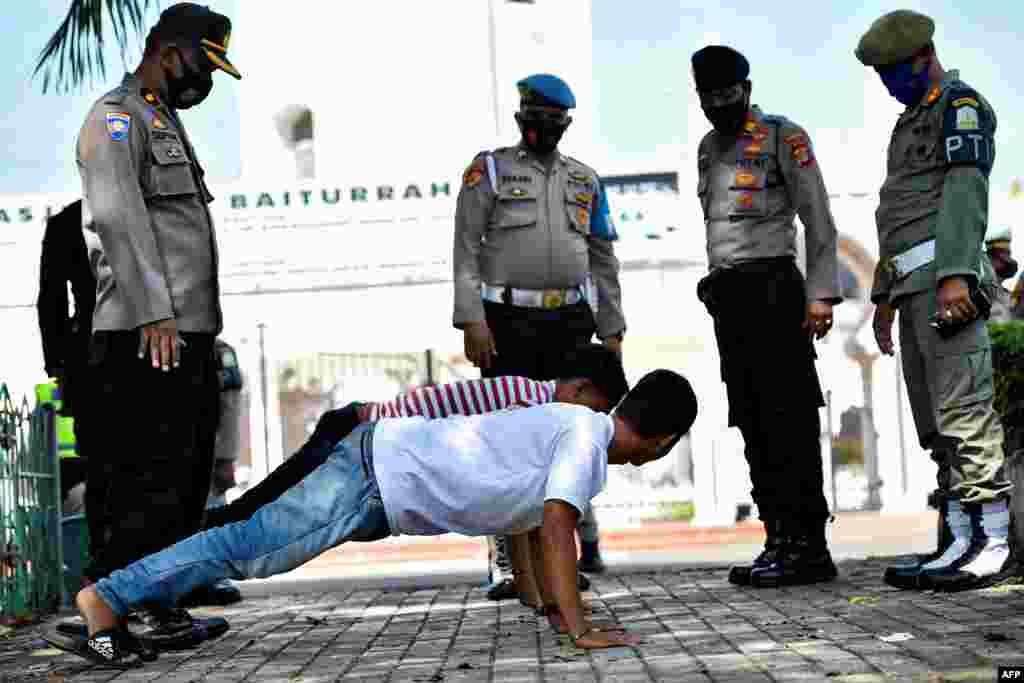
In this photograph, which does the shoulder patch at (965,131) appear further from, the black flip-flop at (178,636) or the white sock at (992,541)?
the black flip-flop at (178,636)

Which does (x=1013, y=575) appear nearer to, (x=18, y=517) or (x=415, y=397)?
(x=415, y=397)

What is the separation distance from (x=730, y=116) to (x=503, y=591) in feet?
6.50

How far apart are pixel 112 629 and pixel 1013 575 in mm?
3064

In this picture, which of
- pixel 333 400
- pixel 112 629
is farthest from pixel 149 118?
pixel 333 400

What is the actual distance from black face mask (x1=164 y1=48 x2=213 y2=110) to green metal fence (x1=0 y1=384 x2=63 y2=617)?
2185mm

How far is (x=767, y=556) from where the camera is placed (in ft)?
21.5

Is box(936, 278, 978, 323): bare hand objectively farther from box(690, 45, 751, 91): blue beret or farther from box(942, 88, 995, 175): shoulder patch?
box(690, 45, 751, 91): blue beret

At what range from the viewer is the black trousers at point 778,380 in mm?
6609

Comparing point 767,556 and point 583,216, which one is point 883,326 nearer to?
point 767,556

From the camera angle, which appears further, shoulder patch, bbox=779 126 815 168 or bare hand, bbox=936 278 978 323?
shoulder patch, bbox=779 126 815 168

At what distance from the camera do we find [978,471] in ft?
19.3

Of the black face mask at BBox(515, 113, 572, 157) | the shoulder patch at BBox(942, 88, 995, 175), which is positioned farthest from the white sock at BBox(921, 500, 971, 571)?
the black face mask at BBox(515, 113, 572, 157)

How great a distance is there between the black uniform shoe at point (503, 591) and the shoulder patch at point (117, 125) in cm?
240

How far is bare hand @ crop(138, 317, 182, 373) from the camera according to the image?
16.7 ft
